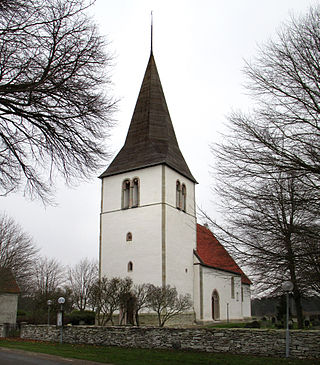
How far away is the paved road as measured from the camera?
11225mm

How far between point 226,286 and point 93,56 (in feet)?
97.0

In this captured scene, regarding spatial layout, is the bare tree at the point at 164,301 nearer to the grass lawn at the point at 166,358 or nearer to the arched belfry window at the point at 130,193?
the arched belfry window at the point at 130,193

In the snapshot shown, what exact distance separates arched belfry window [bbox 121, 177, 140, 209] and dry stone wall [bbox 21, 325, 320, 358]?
40.6ft

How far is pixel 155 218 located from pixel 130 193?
3124 mm

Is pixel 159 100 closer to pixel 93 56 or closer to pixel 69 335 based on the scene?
pixel 69 335

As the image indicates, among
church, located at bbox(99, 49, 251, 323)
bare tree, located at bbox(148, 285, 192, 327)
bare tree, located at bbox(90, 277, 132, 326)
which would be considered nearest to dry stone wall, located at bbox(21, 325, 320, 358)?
bare tree, located at bbox(90, 277, 132, 326)

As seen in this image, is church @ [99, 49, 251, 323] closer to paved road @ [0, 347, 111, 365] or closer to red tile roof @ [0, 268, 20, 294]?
red tile roof @ [0, 268, 20, 294]

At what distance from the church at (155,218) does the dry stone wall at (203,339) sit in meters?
9.11

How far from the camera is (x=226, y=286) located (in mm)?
34500

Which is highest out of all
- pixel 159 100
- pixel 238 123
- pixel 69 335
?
pixel 159 100

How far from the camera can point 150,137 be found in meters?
31.4

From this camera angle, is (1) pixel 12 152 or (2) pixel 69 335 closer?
(1) pixel 12 152

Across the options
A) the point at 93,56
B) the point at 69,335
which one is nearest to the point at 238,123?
the point at 93,56

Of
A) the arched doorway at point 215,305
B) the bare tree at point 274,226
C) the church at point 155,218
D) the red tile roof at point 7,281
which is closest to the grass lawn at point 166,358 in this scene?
the bare tree at point 274,226
